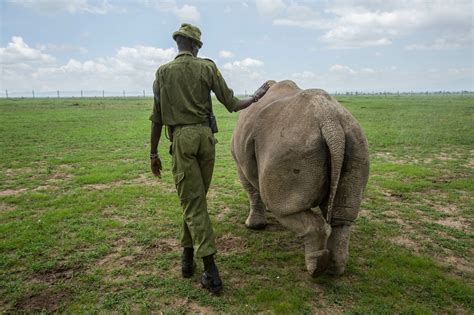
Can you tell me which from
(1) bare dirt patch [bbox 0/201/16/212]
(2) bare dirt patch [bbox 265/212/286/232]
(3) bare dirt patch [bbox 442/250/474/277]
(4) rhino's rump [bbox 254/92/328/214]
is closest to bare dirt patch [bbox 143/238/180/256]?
(2) bare dirt patch [bbox 265/212/286/232]

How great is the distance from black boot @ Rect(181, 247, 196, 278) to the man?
20 cm

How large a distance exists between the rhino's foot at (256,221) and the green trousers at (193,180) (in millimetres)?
1779

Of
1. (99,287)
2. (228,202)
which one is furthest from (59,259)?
(228,202)

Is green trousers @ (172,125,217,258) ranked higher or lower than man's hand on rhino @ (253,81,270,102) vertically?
lower

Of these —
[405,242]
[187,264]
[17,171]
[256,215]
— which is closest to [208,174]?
[187,264]

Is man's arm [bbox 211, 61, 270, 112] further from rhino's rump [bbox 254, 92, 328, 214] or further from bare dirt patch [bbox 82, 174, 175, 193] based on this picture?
bare dirt patch [bbox 82, 174, 175, 193]

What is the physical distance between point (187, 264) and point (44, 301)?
5.06ft

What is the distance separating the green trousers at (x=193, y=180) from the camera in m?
4.02

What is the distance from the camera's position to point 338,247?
162 inches

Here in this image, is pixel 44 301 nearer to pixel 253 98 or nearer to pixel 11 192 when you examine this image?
pixel 253 98

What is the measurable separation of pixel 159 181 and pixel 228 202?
7.76ft

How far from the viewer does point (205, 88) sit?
13.5 ft

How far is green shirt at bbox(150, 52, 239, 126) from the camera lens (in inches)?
158

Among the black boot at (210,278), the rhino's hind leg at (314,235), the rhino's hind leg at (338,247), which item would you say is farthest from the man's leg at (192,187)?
the rhino's hind leg at (338,247)
